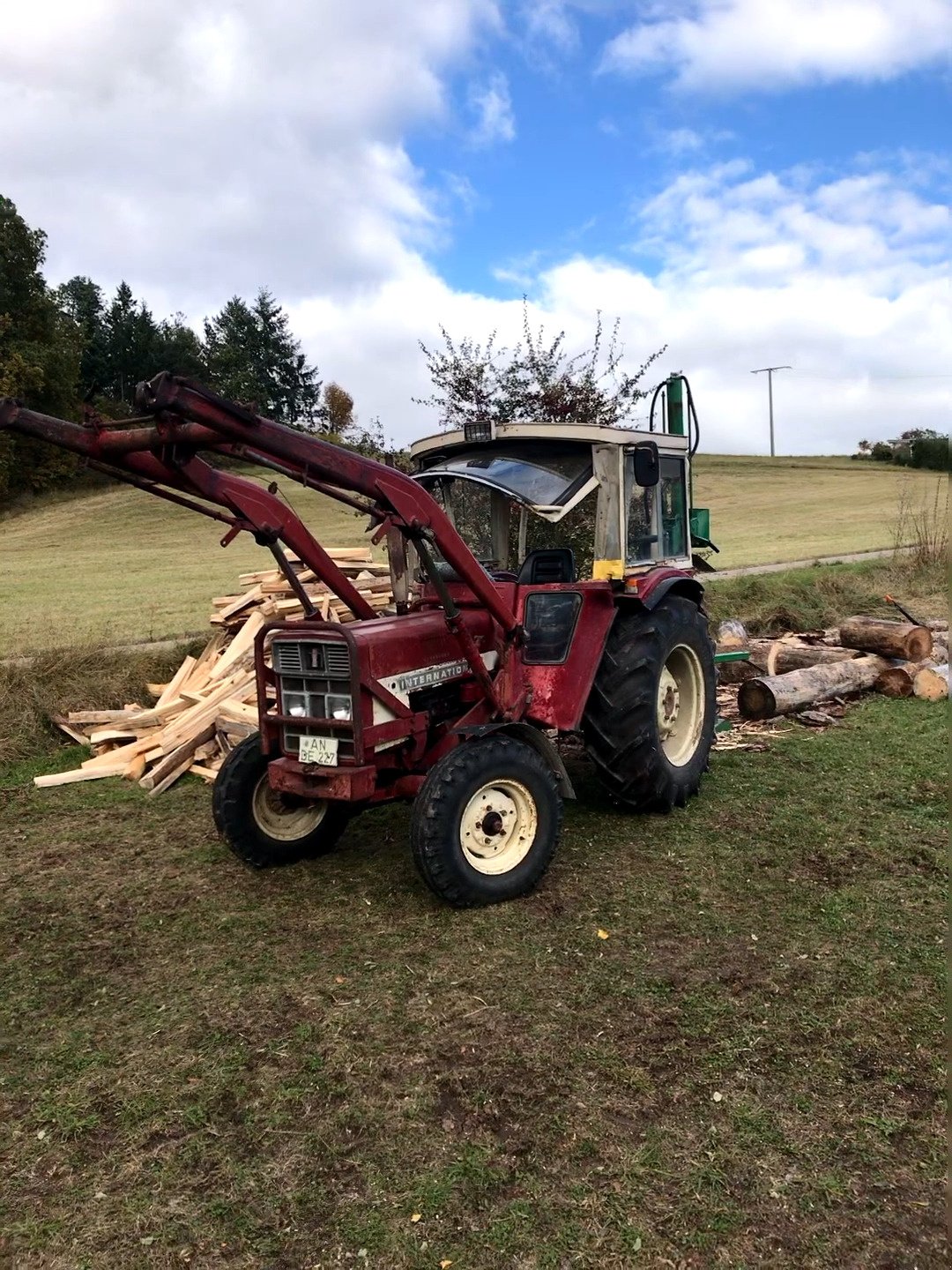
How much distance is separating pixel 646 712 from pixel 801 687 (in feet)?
11.7

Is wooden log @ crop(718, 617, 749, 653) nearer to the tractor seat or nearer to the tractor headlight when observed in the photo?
the tractor seat

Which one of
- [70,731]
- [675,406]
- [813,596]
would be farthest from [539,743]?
[813,596]

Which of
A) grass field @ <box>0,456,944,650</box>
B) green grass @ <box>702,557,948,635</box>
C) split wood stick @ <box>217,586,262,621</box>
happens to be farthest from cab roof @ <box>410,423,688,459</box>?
green grass @ <box>702,557,948,635</box>

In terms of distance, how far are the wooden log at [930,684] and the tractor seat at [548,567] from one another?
189 inches

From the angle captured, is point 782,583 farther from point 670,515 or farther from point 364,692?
point 364,692

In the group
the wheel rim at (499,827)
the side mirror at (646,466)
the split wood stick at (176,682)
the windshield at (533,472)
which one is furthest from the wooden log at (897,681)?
the split wood stick at (176,682)

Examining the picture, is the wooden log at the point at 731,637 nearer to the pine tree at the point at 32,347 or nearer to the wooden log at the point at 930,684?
the wooden log at the point at 930,684

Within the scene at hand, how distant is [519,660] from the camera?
17.3ft

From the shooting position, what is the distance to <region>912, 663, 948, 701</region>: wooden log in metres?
8.78

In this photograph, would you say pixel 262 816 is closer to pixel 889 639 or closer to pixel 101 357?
pixel 889 639

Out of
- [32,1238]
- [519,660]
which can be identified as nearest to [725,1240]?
[32,1238]

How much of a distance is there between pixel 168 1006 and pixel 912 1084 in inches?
110

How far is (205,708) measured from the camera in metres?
7.82

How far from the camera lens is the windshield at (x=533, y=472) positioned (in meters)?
5.33
